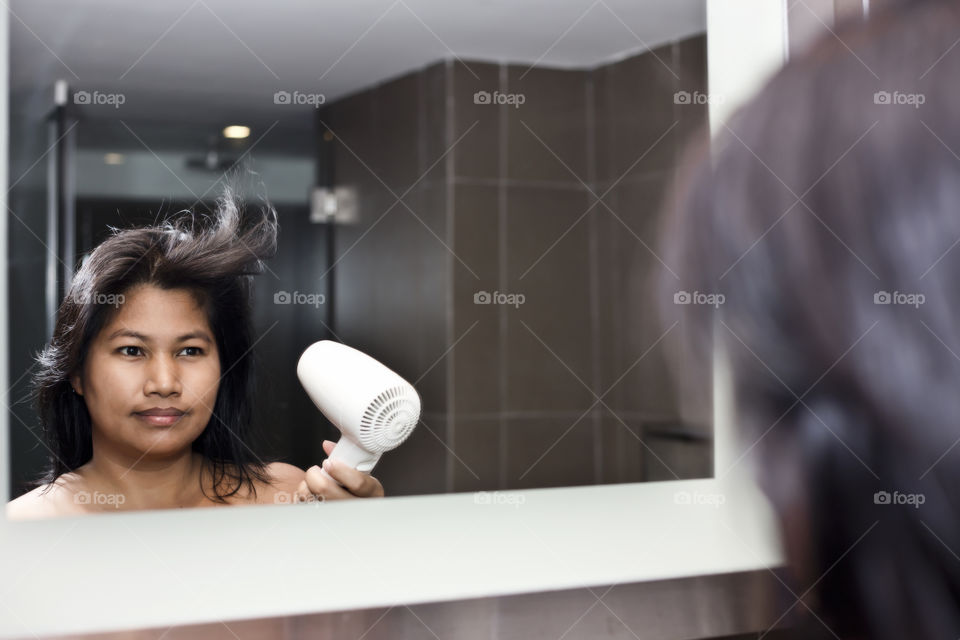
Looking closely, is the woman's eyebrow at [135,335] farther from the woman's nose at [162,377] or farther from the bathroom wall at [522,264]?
the bathroom wall at [522,264]

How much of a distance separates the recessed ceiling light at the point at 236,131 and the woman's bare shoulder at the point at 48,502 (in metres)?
0.31

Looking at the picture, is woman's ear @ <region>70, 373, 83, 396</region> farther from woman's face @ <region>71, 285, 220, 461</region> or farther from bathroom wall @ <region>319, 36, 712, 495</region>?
bathroom wall @ <region>319, 36, 712, 495</region>

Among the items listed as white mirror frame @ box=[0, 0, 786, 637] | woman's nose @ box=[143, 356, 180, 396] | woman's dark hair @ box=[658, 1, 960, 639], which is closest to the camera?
woman's dark hair @ box=[658, 1, 960, 639]

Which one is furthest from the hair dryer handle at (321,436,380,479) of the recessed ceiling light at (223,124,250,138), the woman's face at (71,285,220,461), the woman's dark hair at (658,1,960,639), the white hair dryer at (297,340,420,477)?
the woman's dark hair at (658,1,960,639)

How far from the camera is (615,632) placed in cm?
68

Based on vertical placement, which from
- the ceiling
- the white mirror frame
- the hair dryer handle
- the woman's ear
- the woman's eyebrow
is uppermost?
the ceiling

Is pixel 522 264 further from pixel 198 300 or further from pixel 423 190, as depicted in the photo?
pixel 198 300

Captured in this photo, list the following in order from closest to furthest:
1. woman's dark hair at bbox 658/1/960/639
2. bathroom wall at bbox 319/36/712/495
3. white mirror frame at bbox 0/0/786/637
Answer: woman's dark hair at bbox 658/1/960/639 → white mirror frame at bbox 0/0/786/637 → bathroom wall at bbox 319/36/712/495

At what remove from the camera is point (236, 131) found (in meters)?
0.77

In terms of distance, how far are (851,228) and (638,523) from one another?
62cm

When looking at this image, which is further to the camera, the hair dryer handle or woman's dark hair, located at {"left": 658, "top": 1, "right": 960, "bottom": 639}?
the hair dryer handle

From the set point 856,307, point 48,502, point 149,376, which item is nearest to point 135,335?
point 149,376

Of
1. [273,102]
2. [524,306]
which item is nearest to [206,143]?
[273,102]

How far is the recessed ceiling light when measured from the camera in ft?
2.52
